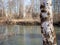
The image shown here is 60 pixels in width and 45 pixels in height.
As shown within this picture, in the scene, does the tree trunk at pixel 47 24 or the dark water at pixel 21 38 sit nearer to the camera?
the tree trunk at pixel 47 24

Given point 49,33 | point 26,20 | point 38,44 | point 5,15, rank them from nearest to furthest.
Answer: point 49,33
point 38,44
point 26,20
point 5,15

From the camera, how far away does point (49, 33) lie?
3707 millimetres

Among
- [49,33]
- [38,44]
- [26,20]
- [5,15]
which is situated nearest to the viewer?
[49,33]

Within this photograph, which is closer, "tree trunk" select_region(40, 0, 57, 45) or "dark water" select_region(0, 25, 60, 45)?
"tree trunk" select_region(40, 0, 57, 45)

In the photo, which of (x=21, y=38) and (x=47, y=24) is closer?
(x=47, y=24)

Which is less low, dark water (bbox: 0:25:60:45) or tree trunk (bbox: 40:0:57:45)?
tree trunk (bbox: 40:0:57:45)

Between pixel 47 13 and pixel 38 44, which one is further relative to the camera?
pixel 38 44

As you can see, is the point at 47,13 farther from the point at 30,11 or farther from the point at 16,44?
the point at 30,11

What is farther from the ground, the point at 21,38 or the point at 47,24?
the point at 47,24

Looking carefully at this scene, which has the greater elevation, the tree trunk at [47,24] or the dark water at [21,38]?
the tree trunk at [47,24]

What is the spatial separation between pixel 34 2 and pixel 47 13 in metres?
18.1

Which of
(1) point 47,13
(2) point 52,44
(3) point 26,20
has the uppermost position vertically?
(1) point 47,13

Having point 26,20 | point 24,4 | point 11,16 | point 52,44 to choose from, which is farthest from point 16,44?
point 24,4

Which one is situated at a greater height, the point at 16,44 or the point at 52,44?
the point at 52,44
